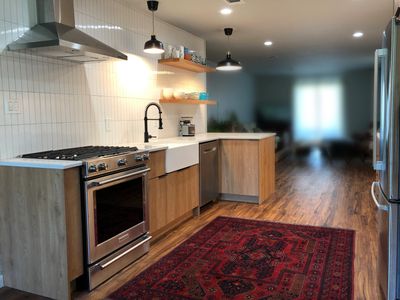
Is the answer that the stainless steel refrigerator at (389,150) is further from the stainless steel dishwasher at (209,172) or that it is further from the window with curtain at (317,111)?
the window with curtain at (317,111)

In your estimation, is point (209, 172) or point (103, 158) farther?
point (209, 172)

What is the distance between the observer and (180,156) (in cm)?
366

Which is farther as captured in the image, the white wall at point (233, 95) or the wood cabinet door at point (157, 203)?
the white wall at point (233, 95)

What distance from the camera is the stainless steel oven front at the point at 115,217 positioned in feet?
7.94

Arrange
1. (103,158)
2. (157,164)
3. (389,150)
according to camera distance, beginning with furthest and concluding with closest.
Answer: (157,164), (103,158), (389,150)

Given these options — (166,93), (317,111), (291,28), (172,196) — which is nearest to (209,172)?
(172,196)

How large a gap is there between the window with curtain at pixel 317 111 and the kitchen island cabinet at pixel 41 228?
209 inches

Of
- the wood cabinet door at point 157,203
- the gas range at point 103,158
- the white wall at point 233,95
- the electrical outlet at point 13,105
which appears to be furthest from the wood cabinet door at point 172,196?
the white wall at point 233,95

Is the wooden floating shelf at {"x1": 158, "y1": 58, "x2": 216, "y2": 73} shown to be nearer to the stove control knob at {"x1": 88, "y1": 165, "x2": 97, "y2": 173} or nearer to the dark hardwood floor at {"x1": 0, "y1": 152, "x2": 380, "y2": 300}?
the dark hardwood floor at {"x1": 0, "y1": 152, "x2": 380, "y2": 300}

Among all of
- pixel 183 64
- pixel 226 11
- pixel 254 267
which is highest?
pixel 226 11

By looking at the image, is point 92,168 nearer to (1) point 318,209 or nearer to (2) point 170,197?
(2) point 170,197

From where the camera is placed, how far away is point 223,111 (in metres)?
6.76

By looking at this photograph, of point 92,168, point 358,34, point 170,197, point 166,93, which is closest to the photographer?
point 92,168

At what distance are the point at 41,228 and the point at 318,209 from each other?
327 cm
